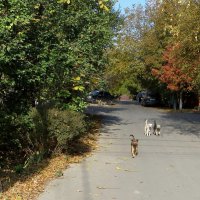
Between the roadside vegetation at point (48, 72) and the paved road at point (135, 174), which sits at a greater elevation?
the roadside vegetation at point (48, 72)

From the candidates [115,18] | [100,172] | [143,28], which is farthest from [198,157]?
[143,28]

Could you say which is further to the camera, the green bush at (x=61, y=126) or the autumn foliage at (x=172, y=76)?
the autumn foliage at (x=172, y=76)

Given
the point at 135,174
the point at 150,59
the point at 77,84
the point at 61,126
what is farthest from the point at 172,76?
the point at 135,174

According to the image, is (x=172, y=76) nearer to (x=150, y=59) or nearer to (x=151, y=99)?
(x=150, y=59)

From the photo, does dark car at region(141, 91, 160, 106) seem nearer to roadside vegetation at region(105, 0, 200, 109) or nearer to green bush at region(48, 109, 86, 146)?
roadside vegetation at region(105, 0, 200, 109)

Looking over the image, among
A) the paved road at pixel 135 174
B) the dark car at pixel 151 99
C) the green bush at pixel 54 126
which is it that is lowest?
the paved road at pixel 135 174

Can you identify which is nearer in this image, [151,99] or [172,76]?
[172,76]

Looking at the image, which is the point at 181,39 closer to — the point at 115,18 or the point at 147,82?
the point at 115,18

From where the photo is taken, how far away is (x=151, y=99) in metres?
48.6

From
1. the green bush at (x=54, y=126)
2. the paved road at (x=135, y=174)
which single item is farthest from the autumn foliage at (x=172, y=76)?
the green bush at (x=54, y=126)

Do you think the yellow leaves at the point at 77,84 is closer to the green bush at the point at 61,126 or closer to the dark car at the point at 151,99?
the green bush at the point at 61,126

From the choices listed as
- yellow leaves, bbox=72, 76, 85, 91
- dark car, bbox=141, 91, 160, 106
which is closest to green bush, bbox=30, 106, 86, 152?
yellow leaves, bbox=72, 76, 85, 91

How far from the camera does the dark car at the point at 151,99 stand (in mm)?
48281

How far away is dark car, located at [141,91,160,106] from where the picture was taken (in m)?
48.3
